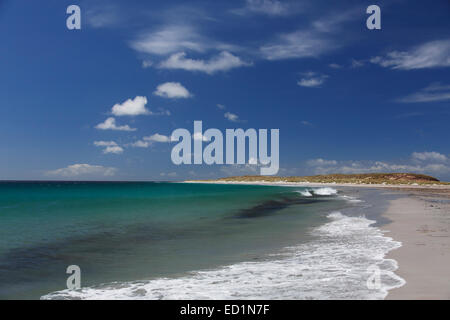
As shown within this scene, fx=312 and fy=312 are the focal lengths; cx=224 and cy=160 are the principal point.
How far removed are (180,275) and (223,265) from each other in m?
Answer: 1.59

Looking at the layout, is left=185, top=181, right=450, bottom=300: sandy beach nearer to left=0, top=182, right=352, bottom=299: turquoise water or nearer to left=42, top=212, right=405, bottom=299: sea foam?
left=42, top=212, right=405, bottom=299: sea foam

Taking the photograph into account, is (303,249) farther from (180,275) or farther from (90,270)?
(90,270)

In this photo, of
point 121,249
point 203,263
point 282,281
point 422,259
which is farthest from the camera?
point 121,249

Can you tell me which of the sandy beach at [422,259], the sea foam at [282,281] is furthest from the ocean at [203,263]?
the sandy beach at [422,259]

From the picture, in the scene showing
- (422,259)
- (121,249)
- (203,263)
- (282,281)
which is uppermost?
(422,259)

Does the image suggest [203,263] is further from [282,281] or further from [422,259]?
[422,259]

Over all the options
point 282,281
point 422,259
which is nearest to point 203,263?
point 282,281

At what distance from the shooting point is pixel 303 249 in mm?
11758

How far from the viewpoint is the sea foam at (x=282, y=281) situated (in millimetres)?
7105

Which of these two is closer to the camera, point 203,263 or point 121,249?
point 203,263

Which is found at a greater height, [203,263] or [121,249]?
[203,263]

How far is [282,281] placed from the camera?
7.96 metres

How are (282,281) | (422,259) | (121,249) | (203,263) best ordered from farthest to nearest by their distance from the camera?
(121,249), (203,263), (422,259), (282,281)
